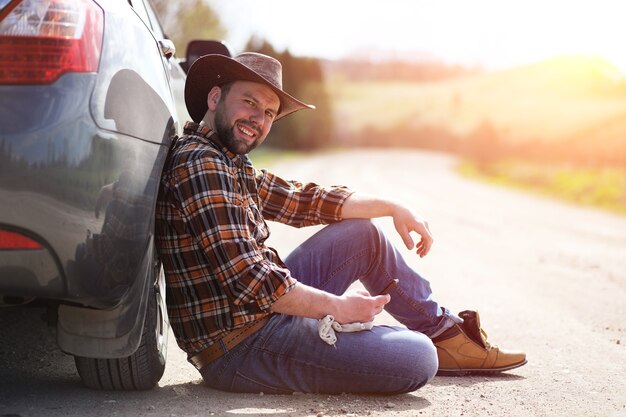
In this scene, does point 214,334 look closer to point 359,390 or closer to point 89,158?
point 359,390

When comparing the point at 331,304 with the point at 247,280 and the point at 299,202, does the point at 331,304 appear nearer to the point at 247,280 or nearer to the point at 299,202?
the point at 247,280

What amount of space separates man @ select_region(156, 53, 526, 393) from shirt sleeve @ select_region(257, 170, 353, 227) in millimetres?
210

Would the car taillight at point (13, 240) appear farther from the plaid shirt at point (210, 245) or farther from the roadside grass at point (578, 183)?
the roadside grass at point (578, 183)

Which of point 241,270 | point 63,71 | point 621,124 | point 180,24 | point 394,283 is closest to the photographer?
point 63,71

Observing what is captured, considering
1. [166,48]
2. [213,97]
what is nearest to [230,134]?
[213,97]

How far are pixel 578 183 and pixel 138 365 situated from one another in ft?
72.4

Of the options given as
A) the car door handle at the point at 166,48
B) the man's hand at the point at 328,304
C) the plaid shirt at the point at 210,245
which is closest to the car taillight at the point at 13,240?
the plaid shirt at the point at 210,245

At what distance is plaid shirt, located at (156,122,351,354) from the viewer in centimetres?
284

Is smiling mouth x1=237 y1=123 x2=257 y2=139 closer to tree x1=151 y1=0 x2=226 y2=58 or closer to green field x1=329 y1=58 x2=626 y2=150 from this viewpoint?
tree x1=151 y1=0 x2=226 y2=58

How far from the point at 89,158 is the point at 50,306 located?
0.82m

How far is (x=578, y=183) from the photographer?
76.3ft

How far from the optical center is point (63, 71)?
2297 millimetres

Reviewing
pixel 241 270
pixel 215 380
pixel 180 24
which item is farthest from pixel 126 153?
pixel 180 24

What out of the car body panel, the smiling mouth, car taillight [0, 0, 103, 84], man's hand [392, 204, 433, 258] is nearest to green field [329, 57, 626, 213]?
man's hand [392, 204, 433, 258]
